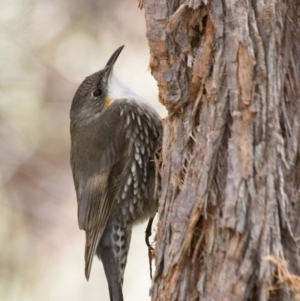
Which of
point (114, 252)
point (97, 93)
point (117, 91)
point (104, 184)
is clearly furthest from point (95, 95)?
point (114, 252)

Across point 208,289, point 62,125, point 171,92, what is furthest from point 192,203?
point 62,125

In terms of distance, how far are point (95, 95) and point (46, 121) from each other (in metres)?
1.83

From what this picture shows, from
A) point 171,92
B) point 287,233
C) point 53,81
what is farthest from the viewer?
point 53,81

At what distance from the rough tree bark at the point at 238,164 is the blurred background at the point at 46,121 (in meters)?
3.28

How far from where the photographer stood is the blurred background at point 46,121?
20.5 feet

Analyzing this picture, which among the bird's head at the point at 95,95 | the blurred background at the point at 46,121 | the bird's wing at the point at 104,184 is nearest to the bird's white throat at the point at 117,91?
the bird's head at the point at 95,95

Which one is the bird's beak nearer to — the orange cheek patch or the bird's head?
the bird's head

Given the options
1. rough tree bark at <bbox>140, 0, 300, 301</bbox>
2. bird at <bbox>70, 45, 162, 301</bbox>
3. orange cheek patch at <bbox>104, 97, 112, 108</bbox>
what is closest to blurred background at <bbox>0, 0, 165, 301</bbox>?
orange cheek patch at <bbox>104, 97, 112, 108</bbox>

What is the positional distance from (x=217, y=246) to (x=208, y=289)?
194mm

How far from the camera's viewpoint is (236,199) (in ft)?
9.13

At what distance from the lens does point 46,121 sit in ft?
20.7

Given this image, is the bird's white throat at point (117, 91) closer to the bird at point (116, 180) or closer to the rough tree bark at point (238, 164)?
the bird at point (116, 180)

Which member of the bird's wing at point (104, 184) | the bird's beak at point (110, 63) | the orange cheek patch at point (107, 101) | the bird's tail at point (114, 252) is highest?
the bird's beak at point (110, 63)

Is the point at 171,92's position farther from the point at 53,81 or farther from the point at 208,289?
the point at 53,81
